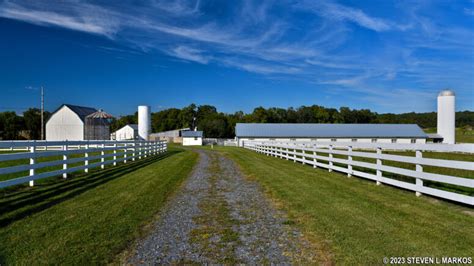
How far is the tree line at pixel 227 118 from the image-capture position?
8450 centimetres

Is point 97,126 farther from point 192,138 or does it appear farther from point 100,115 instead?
point 192,138

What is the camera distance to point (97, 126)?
47.1m

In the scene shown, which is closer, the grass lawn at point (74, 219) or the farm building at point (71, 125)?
the grass lawn at point (74, 219)

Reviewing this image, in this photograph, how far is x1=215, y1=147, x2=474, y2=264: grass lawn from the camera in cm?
414

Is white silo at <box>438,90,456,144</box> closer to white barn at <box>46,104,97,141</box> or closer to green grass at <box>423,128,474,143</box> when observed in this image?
green grass at <box>423,128,474,143</box>

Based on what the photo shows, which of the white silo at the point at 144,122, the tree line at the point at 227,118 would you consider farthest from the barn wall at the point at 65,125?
the tree line at the point at 227,118

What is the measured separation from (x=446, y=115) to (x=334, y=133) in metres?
17.6

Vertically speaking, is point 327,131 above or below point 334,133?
above

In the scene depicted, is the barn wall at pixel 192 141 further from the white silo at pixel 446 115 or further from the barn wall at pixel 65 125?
the white silo at pixel 446 115

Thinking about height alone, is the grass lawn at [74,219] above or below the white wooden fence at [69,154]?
below

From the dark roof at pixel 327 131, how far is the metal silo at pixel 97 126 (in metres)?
20.8

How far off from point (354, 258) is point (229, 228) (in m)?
1.96

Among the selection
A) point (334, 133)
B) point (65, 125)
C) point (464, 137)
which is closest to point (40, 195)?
point (65, 125)

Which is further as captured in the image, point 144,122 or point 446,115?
point 446,115
